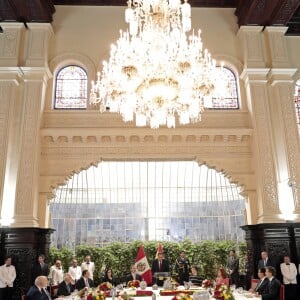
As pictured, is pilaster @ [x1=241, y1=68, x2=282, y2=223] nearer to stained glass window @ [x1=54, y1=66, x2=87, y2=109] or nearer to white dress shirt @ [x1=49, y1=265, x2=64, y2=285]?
stained glass window @ [x1=54, y1=66, x2=87, y2=109]

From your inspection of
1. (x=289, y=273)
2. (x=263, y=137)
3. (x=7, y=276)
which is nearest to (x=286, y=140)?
(x=263, y=137)

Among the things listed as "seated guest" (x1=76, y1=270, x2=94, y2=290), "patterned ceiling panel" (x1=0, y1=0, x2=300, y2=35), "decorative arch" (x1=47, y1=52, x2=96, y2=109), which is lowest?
"seated guest" (x1=76, y1=270, x2=94, y2=290)

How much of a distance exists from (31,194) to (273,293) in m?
6.64

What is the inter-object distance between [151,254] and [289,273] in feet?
20.4

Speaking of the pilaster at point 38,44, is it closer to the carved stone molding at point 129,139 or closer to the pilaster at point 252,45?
the carved stone molding at point 129,139

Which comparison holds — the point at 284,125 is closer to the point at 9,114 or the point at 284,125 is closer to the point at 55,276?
the point at 55,276

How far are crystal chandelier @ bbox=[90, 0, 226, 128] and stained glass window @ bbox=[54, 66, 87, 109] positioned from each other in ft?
15.4

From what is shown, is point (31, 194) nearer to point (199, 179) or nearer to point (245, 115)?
point (245, 115)

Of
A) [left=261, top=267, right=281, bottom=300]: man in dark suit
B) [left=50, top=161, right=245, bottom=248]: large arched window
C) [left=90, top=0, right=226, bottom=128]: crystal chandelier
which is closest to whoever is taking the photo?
[left=261, top=267, right=281, bottom=300]: man in dark suit

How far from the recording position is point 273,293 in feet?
20.6

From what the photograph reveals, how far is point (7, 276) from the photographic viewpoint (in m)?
9.01

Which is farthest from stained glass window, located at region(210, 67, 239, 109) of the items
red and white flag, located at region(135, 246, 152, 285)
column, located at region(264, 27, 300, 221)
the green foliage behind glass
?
the green foliage behind glass

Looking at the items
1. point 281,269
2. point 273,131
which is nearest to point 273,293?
point 281,269

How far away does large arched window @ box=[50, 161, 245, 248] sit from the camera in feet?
50.0
